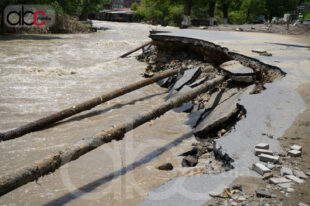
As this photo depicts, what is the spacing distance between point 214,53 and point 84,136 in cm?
451

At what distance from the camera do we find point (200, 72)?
25.3 ft

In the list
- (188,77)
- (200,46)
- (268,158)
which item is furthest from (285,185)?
(200,46)

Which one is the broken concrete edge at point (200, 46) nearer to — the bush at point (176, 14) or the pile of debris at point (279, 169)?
the pile of debris at point (279, 169)

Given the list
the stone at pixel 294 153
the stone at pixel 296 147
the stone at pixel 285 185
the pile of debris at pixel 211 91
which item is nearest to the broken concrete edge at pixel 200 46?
the pile of debris at pixel 211 91

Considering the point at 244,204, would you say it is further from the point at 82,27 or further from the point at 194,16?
the point at 194,16

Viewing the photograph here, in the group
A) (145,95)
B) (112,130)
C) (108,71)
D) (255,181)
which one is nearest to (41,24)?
(108,71)

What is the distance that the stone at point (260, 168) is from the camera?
2660 millimetres

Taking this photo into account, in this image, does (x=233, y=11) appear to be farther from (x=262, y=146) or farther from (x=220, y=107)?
(x=262, y=146)

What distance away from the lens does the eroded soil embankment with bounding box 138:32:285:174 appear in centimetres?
420

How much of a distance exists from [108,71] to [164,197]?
8665 millimetres

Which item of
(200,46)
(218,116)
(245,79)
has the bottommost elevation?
(218,116)

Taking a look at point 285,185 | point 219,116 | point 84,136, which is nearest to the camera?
point 285,185

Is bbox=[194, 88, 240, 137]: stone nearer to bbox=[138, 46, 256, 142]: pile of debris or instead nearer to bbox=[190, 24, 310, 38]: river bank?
bbox=[138, 46, 256, 142]: pile of debris

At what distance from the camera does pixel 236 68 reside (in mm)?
6129
